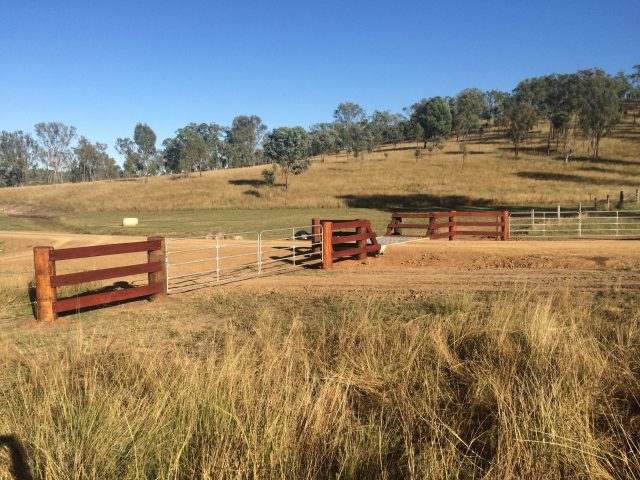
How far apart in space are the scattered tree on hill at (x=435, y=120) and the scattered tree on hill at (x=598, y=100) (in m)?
40.2

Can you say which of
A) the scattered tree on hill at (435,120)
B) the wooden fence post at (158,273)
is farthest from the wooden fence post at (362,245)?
the scattered tree on hill at (435,120)

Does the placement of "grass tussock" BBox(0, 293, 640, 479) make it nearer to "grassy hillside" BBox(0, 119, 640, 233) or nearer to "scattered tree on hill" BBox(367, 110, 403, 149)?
"grassy hillside" BBox(0, 119, 640, 233)

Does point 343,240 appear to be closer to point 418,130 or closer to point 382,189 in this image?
point 382,189

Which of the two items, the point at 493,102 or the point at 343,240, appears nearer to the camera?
the point at 343,240

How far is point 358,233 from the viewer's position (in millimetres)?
15922

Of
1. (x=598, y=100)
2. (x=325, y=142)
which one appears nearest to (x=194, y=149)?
(x=325, y=142)

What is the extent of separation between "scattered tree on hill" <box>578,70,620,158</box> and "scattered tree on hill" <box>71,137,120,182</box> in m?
130

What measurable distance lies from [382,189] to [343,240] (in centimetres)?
4875

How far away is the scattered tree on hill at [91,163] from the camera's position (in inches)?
5866

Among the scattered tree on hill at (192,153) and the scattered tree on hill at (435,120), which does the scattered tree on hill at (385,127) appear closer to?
the scattered tree on hill at (435,120)

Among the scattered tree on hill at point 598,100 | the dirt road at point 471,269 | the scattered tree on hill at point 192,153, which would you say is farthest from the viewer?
the scattered tree on hill at point 192,153

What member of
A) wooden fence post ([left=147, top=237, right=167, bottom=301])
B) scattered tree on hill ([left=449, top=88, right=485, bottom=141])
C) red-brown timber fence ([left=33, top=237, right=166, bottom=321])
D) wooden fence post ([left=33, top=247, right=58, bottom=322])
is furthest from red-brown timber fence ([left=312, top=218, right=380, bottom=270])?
scattered tree on hill ([left=449, top=88, right=485, bottom=141])

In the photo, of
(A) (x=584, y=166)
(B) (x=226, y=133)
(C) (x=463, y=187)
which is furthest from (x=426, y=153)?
(B) (x=226, y=133)

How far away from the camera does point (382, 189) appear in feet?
206
